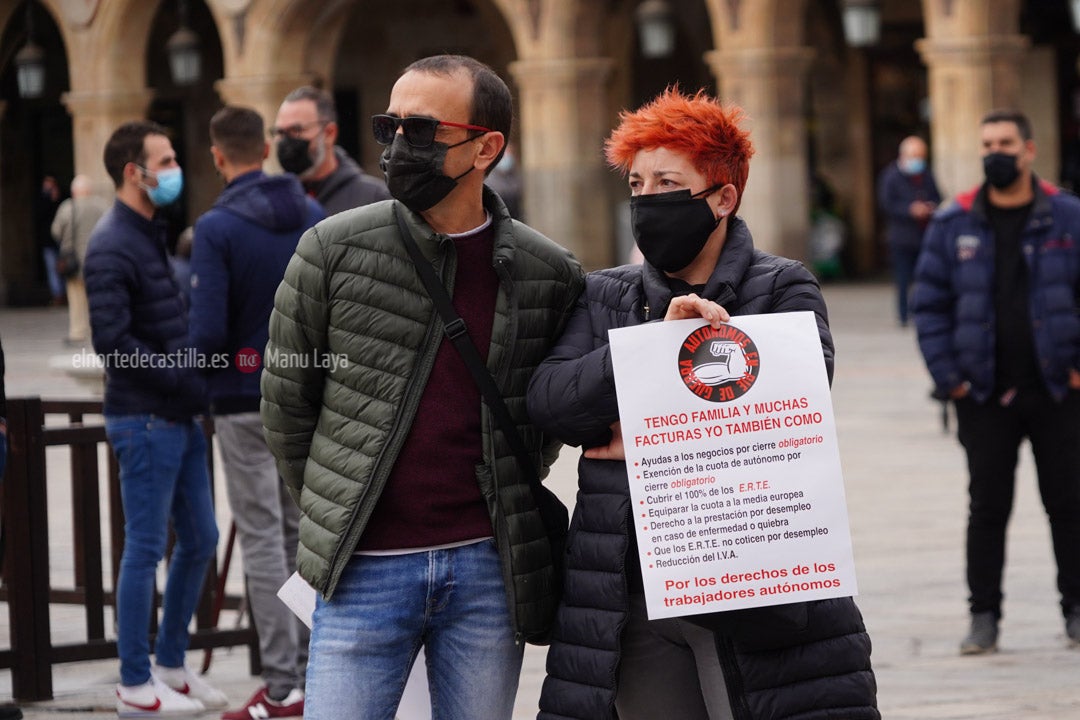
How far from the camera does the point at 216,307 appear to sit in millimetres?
6000

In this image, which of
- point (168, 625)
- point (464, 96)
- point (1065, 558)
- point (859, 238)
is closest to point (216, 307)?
point (168, 625)

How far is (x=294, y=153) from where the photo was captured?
6668 mm

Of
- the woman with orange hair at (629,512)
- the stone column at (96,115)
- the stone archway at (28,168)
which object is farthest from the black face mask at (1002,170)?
the stone archway at (28,168)

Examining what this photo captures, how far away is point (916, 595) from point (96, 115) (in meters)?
20.9

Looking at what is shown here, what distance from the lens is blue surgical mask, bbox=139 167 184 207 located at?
20.3 feet

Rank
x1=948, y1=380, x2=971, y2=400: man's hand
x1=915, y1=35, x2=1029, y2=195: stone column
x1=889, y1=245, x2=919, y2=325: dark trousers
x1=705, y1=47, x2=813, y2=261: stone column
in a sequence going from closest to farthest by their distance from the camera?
x1=948, y1=380, x2=971, y2=400: man's hand < x1=889, y1=245, x2=919, y2=325: dark trousers < x1=915, y1=35, x2=1029, y2=195: stone column < x1=705, y1=47, x2=813, y2=261: stone column

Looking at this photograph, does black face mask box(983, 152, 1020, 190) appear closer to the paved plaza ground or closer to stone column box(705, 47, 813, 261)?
the paved plaza ground

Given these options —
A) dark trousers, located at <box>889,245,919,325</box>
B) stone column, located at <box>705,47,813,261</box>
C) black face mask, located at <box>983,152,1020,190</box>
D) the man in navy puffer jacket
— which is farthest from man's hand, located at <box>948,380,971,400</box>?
stone column, located at <box>705,47,813,261</box>

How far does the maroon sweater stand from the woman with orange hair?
0.43 feet

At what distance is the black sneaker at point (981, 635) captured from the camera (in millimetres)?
6828

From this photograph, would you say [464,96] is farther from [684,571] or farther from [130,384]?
[130,384]

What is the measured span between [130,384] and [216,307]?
1.26 feet

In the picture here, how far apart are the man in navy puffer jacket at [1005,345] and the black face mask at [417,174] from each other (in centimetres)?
357

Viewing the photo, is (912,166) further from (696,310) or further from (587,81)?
(696,310)
